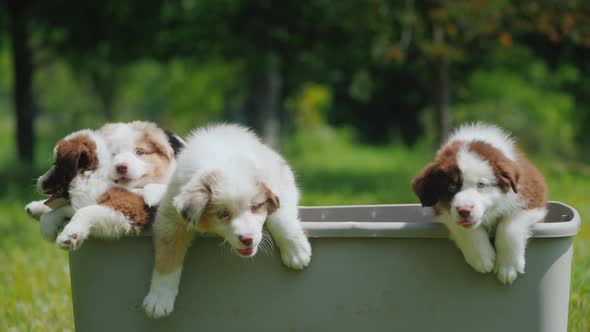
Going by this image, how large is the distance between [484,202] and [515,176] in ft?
0.63

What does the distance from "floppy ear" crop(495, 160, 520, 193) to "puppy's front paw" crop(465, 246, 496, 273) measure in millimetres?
271

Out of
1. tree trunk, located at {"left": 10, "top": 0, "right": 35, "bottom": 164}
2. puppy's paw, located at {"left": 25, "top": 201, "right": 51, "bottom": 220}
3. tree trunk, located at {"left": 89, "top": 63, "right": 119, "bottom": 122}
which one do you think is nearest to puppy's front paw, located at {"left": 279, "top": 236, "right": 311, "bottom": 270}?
puppy's paw, located at {"left": 25, "top": 201, "right": 51, "bottom": 220}

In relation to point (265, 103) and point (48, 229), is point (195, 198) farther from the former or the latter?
point (265, 103)

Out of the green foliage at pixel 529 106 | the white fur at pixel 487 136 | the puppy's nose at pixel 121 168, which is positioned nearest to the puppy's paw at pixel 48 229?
the puppy's nose at pixel 121 168

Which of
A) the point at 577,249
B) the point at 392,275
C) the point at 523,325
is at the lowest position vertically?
the point at 577,249

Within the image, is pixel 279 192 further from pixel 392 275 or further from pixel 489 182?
pixel 489 182

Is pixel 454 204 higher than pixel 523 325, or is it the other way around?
pixel 454 204

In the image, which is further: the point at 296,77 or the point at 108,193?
the point at 296,77

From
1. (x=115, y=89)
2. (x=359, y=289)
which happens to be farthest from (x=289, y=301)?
(x=115, y=89)

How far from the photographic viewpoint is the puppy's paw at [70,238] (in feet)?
8.71

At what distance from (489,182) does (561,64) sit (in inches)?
540

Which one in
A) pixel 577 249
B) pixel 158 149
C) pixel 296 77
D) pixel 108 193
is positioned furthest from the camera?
pixel 296 77

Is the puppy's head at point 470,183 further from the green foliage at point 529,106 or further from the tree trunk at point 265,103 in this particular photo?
the green foliage at point 529,106

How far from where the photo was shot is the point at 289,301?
2.82 metres
